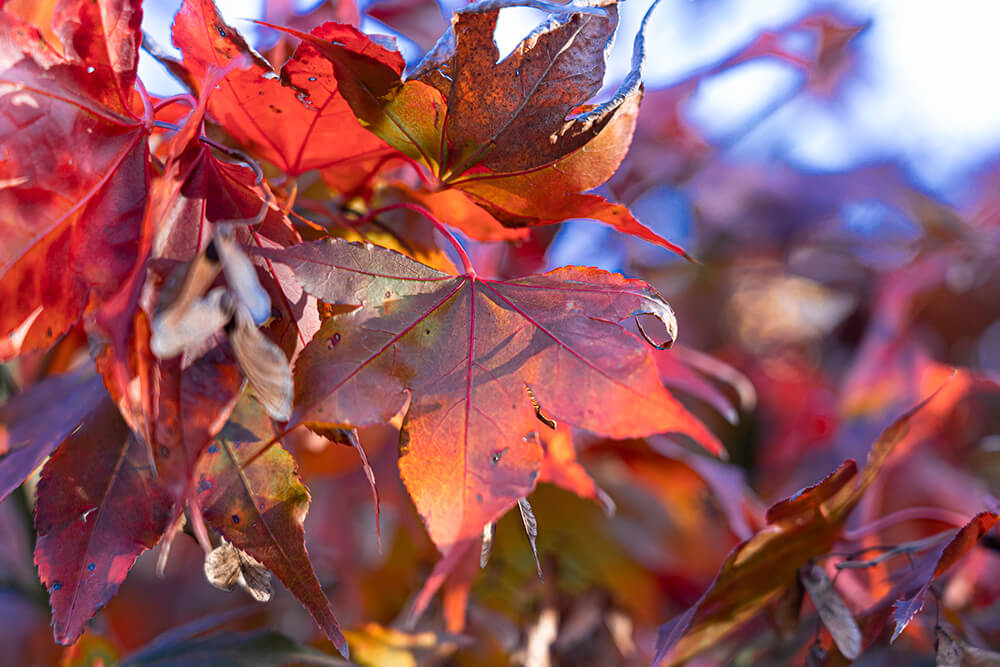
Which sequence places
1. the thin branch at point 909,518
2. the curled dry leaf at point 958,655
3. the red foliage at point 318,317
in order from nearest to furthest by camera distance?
the red foliage at point 318,317 < the curled dry leaf at point 958,655 < the thin branch at point 909,518

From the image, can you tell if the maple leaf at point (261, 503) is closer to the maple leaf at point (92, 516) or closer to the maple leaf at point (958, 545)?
the maple leaf at point (92, 516)

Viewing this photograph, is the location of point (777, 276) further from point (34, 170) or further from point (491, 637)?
point (34, 170)

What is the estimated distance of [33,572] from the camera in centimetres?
73

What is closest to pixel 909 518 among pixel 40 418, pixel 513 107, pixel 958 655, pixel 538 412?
pixel 958 655

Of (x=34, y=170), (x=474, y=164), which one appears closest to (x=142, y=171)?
(x=34, y=170)

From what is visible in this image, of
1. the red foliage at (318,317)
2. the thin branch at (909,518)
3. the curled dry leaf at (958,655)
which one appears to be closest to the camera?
the red foliage at (318,317)

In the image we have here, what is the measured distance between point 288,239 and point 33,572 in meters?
0.60

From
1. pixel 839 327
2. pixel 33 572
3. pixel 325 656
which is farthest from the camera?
pixel 839 327

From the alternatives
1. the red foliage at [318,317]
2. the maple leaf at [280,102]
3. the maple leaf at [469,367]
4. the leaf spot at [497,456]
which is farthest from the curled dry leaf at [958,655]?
the maple leaf at [280,102]

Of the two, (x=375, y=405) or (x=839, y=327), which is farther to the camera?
(x=839, y=327)

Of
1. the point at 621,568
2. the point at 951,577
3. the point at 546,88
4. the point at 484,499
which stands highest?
the point at 546,88

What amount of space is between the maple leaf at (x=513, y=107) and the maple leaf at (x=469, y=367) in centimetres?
6

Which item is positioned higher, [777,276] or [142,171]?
[142,171]

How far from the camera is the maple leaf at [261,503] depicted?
0.37 meters
